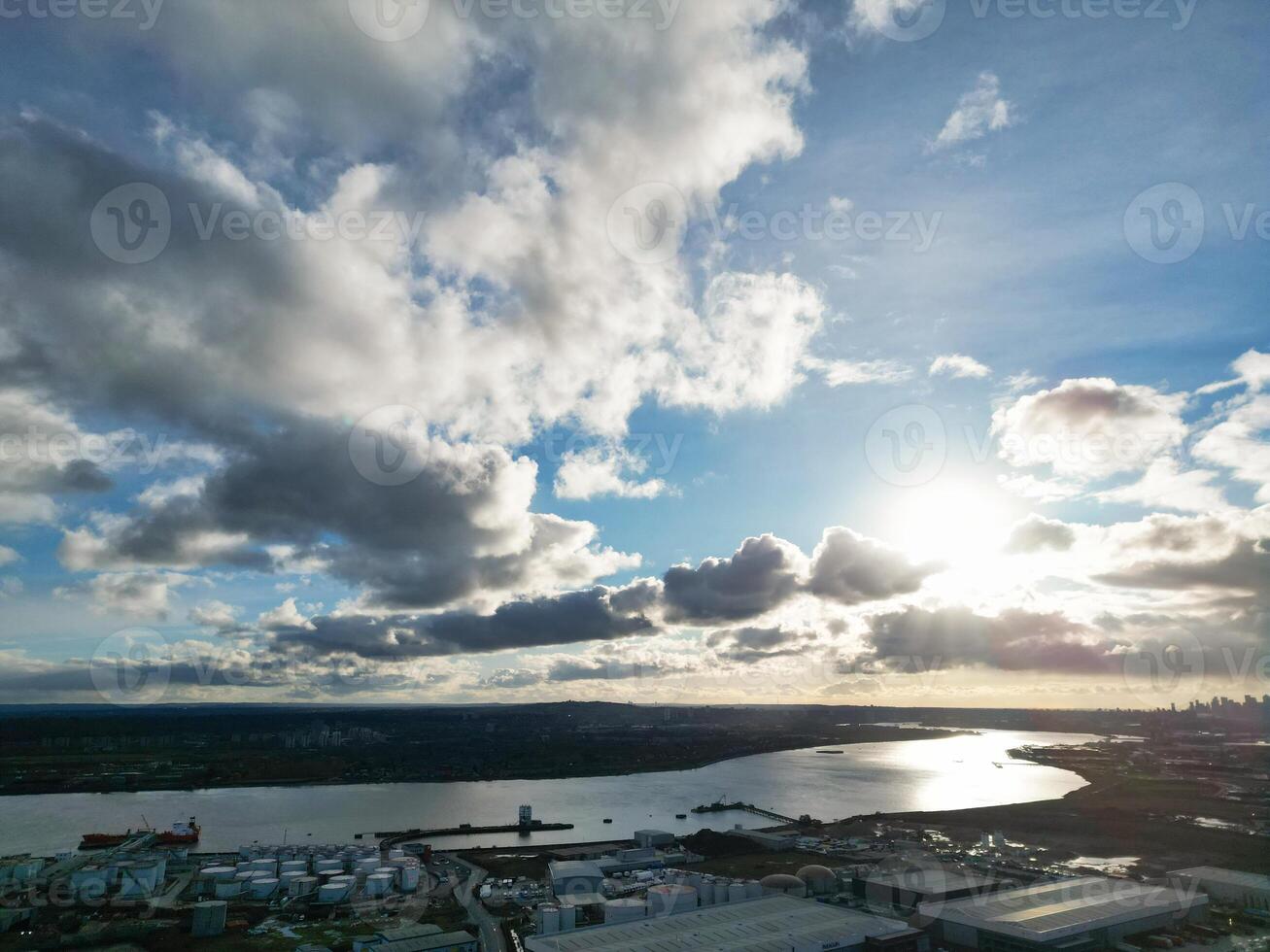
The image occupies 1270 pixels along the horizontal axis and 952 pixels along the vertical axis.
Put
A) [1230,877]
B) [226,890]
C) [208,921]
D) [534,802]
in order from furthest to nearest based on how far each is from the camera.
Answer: [534,802] → [226,890] → [1230,877] → [208,921]

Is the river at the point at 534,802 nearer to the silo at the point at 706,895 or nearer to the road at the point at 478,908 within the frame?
the road at the point at 478,908

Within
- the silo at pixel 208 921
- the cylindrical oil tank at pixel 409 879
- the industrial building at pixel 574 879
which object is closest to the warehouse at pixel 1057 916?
the industrial building at pixel 574 879

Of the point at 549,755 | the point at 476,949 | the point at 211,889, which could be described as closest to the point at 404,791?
the point at 549,755

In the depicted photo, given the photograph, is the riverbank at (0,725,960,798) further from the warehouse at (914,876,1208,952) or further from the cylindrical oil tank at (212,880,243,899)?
the warehouse at (914,876,1208,952)

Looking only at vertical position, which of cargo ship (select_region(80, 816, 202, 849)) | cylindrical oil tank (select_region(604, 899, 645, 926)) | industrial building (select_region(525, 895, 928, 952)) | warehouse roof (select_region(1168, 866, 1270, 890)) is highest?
industrial building (select_region(525, 895, 928, 952))

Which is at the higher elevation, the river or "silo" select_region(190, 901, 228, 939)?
"silo" select_region(190, 901, 228, 939)

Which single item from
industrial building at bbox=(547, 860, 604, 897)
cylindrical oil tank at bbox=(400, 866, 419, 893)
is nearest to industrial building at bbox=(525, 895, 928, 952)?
industrial building at bbox=(547, 860, 604, 897)

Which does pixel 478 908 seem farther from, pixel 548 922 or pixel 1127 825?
pixel 1127 825

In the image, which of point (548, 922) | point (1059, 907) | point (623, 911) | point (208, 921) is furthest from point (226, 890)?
point (1059, 907)
